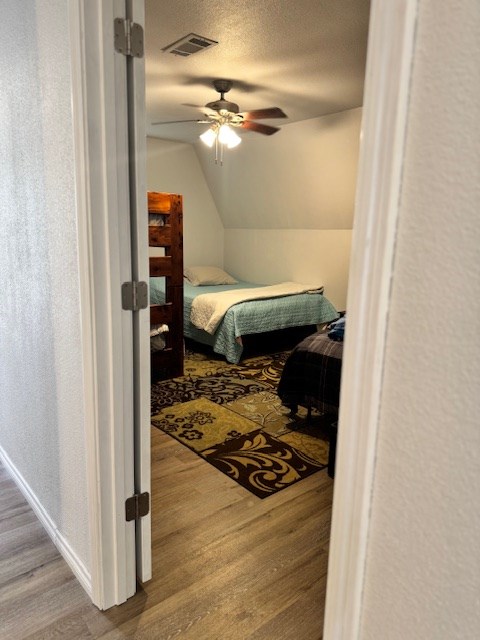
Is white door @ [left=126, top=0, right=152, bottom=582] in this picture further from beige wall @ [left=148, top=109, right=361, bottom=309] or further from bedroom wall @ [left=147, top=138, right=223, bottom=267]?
bedroom wall @ [left=147, top=138, right=223, bottom=267]

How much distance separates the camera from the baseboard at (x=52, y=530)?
1.66 meters

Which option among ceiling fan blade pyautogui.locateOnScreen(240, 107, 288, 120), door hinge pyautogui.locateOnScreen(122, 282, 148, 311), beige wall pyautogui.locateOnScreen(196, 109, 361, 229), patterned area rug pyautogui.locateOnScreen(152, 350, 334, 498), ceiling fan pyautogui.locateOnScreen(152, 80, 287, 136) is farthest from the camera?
beige wall pyautogui.locateOnScreen(196, 109, 361, 229)

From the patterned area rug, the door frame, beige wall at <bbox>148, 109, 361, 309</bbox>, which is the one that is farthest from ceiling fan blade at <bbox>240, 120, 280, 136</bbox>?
the door frame

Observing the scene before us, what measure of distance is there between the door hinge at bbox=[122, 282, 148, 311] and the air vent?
6.30ft

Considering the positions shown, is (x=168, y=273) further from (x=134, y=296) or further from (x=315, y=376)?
(x=134, y=296)

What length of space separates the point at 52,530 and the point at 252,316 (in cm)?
290

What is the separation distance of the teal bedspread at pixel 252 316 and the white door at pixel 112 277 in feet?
9.38

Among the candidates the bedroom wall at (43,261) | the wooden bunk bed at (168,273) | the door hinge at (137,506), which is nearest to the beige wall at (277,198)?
the wooden bunk bed at (168,273)

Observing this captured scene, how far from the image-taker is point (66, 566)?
1.76 meters

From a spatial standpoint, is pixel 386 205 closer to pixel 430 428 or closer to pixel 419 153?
pixel 419 153

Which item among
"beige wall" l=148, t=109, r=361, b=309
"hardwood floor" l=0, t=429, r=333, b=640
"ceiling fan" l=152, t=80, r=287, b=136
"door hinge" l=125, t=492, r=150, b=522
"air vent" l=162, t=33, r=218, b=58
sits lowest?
"hardwood floor" l=0, t=429, r=333, b=640

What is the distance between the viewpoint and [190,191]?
6109mm

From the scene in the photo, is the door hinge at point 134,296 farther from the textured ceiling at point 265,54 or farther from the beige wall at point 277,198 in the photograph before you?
the beige wall at point 277,198

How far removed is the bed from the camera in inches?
110
